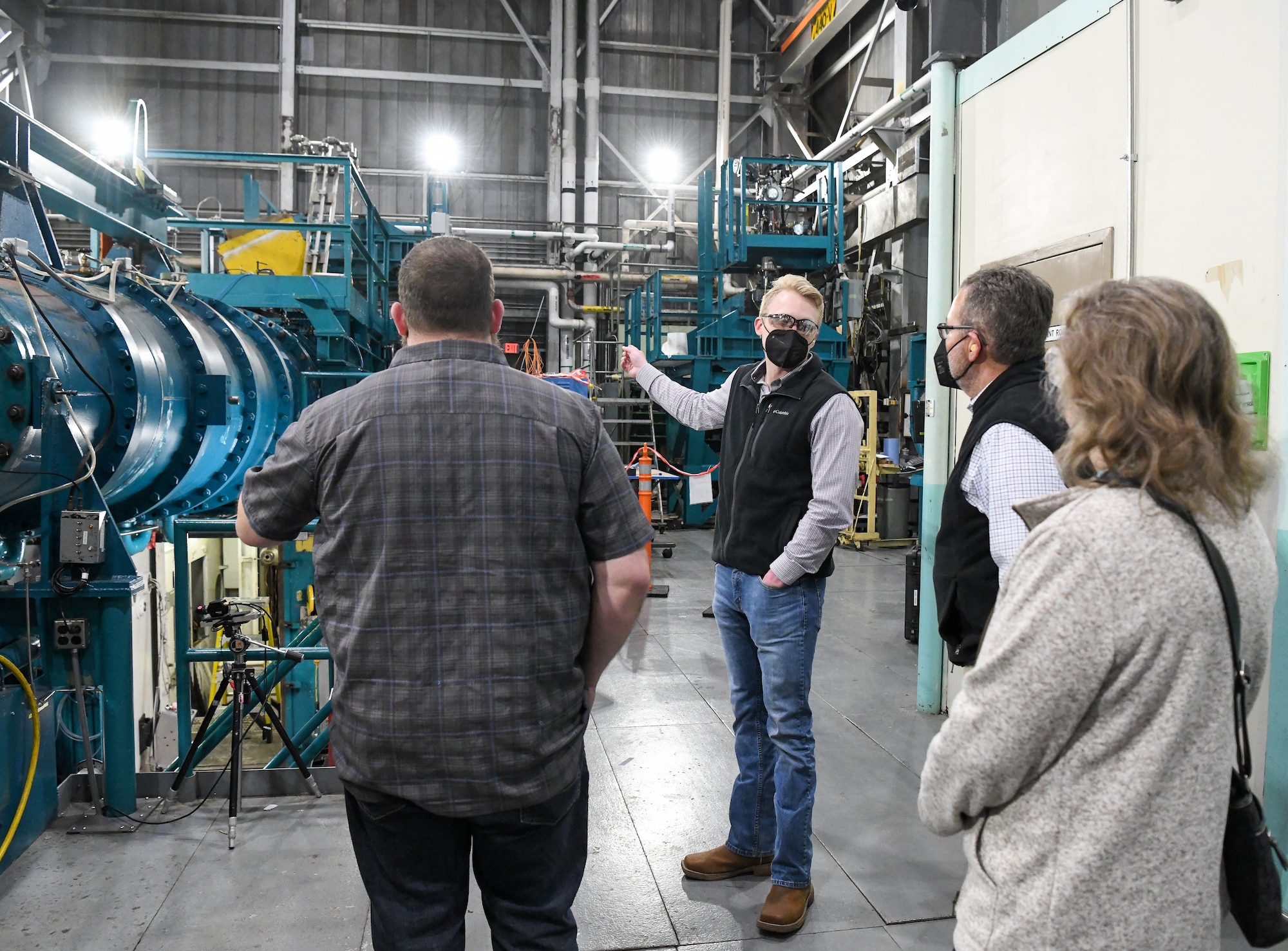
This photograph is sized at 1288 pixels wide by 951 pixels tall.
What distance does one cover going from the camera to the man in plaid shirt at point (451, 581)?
4.99 ft

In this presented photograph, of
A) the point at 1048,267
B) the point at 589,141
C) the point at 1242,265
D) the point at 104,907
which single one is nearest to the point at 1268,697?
the point at 1242,265

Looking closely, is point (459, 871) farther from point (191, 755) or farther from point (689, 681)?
point (689, 681)

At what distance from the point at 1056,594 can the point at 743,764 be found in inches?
74.1

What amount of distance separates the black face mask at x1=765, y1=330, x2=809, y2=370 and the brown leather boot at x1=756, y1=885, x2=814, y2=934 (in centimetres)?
156

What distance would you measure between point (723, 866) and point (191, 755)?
83.3 inches

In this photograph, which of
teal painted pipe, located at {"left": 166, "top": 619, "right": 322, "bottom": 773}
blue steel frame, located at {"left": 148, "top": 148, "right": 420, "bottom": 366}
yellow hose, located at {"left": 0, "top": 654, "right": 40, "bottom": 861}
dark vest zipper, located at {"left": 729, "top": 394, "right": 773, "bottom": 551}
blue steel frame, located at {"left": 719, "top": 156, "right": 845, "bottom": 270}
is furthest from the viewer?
blue steel frame, located at {"left": 719, "top": 156, "right": 845, "bottom": 270}

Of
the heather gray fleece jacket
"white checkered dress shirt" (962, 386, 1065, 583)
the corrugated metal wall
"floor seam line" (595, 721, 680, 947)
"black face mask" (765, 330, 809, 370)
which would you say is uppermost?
the corrugated metal wall

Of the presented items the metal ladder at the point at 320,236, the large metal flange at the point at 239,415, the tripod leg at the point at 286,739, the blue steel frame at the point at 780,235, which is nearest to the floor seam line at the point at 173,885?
the tripod leg at the point at 286,739

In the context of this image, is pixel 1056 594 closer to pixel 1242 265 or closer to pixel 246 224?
pixel 1242 265

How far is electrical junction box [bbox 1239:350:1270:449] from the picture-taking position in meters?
2.62

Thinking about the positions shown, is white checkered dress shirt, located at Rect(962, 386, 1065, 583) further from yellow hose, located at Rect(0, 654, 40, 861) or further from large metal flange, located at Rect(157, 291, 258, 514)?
large metal flange, located at Rect(157, 291, 258, 514)

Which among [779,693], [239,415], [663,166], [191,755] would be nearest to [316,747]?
[191,755]

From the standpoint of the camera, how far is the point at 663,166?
16.1 meters

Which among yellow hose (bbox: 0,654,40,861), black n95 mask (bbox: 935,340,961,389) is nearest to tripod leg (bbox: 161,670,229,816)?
yellow hose (bbox: 0,654,40,861)
